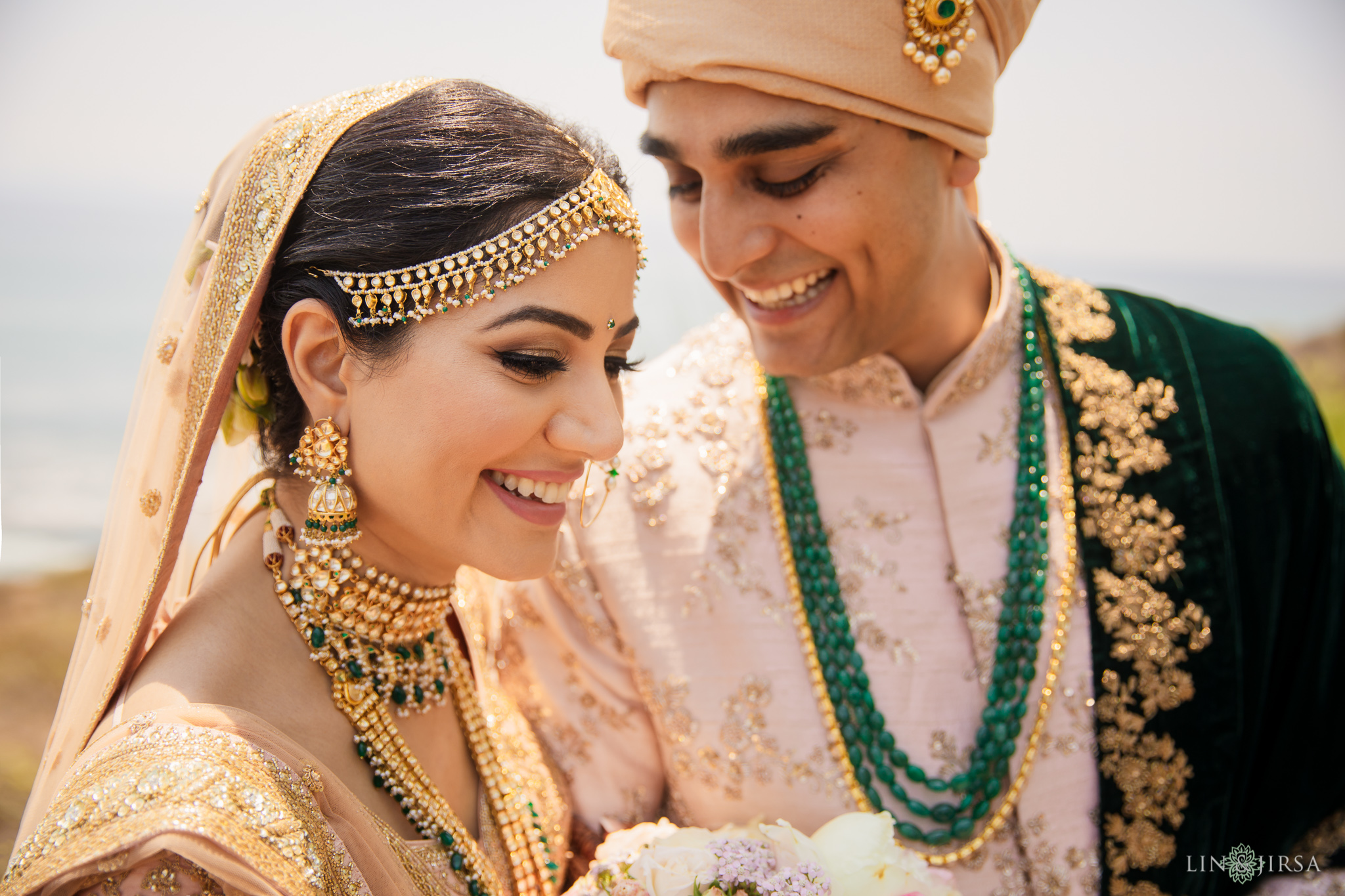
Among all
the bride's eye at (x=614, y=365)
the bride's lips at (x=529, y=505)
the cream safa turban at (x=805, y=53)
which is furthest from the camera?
the cream safa turban at (x=805, y=53)

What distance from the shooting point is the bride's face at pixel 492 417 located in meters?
1.31

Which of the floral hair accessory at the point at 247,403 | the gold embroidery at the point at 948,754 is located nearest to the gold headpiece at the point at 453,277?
the floral hair accessory at the point at 247,403

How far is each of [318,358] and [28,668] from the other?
3.54 metres

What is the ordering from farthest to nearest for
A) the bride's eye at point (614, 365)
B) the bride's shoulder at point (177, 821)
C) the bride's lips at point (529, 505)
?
the bride's eye at point (614, 365) < the bride's lips at point (529, 505) < the bride's shoulder at point (177, 821)

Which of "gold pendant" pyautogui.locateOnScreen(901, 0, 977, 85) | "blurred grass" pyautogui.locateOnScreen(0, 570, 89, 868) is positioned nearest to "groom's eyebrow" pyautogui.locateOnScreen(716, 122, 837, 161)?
"gold pendant" pyautogui.locateOnScreen(901, 0, 977, 85)

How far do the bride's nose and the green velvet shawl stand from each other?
109 centimetres

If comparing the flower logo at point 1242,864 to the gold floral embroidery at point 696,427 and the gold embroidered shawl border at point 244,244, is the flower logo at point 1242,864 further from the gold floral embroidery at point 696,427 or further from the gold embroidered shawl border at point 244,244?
the gold embroidered shawl border at point 244,244

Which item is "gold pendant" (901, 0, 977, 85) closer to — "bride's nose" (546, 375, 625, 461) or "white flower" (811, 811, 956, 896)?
"bride's nose" (546, 375, 625, 461)

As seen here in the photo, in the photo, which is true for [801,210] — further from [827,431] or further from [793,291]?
[827,431]

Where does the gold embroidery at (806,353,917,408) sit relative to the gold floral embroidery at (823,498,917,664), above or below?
above

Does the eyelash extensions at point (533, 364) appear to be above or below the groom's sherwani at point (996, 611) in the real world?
above

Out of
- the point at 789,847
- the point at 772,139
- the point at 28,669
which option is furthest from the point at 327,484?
the point at 28,669

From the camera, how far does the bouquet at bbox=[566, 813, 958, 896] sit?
3.85ft
